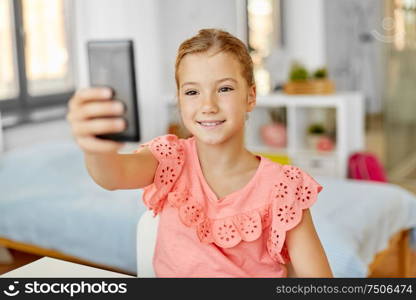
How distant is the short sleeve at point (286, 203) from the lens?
0.63 meters

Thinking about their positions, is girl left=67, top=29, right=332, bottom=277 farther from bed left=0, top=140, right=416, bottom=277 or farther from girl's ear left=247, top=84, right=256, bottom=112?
bed left=0, top=140, right=416, bottom=277

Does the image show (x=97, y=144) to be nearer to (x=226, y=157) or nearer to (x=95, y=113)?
(x=95, y=113)

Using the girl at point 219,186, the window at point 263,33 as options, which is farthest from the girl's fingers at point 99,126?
the window at point 263,33

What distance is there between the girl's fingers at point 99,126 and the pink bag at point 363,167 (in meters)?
2.09

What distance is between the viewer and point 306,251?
25.0 inches

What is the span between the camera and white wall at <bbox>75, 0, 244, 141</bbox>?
7.15ft

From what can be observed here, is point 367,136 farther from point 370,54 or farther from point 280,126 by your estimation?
point 280,126

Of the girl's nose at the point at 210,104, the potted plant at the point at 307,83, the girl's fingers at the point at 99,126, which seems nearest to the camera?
the girl's fingers at the point at 99,126

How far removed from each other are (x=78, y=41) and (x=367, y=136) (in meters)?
2.09

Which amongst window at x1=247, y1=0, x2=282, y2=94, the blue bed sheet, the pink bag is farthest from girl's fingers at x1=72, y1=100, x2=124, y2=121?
window at x1=247, y1=0, x2=282, y2=94

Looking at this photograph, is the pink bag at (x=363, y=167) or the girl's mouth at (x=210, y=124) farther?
the pink bag at (x=363, y=167)

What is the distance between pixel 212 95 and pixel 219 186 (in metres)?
0.11

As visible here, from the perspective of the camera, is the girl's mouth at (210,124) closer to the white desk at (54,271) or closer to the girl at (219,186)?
the girl at (219,186)

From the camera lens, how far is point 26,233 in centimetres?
176
